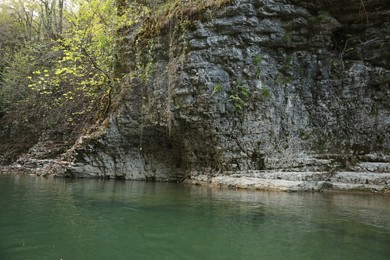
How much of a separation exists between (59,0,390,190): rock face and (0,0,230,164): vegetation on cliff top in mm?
1655

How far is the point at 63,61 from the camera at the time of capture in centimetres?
1944

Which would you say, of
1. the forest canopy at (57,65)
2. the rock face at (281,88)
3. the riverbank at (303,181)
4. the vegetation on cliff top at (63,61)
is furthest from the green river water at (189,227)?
the forest canopy at (57,65)

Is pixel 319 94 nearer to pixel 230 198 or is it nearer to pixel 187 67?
pixel 187 67

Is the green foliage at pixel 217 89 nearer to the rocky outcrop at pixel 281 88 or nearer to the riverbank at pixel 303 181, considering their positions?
the rocky outcrop at pixel 281 88

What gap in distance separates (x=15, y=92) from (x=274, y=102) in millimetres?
18249

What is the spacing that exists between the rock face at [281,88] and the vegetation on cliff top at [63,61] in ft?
5.43

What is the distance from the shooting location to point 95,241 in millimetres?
5098

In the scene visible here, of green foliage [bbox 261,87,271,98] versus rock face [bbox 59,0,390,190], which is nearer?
rock face [bbox 59,0,390,190]

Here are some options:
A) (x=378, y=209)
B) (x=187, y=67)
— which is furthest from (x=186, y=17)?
(x=378, y=209)

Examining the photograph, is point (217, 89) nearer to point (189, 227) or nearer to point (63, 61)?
point (189, 227)

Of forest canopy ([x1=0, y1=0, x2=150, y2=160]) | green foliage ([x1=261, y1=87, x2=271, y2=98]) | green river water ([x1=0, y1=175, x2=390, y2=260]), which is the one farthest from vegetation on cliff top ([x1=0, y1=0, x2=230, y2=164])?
green river water ([x1=0, y1=175, x2=390, y2=260])

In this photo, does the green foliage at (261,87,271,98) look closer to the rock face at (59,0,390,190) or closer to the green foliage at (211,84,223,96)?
the rock face at (59,0,390,190)

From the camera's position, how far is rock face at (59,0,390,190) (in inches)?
525

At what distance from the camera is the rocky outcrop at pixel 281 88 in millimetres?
13320
